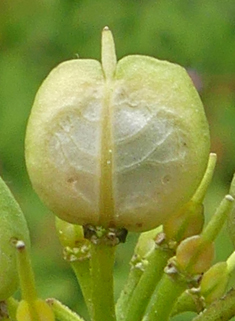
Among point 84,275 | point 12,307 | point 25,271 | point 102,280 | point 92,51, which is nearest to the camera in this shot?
point 25,271

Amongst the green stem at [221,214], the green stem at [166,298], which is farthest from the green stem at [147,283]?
the green stem at [221,214]

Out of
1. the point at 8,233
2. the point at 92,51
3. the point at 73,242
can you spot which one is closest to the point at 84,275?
the point at 73,242

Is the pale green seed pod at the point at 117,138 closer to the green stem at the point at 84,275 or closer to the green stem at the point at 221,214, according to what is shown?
the green stem at the point at 221,214

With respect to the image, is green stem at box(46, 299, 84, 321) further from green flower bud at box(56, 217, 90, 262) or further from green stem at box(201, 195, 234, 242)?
green stem at box(201, 195, 234, 242)

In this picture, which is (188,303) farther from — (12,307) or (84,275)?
(12,307)

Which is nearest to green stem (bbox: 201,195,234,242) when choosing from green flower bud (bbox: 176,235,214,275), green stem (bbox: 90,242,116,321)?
green flower bud (bbox: 176,235,214,275)

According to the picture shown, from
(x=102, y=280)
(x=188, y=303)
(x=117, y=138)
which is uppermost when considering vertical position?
(x=117, y=138)

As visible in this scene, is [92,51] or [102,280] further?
[92,51]
